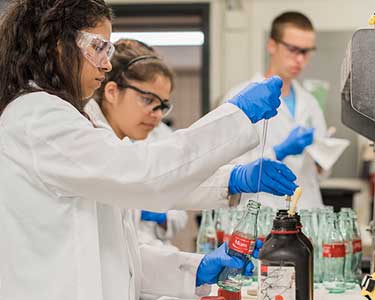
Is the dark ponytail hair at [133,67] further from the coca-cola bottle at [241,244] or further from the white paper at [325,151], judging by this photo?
the white paper at [325,151]

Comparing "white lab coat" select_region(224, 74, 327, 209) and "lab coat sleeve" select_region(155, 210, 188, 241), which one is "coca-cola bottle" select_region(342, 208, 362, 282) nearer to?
"white lab coat" select_region(224, 74, 327, 209)

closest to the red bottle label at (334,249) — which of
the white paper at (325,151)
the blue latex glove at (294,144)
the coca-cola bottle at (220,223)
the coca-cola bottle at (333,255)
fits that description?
the coca-cola bottle at (333,255)

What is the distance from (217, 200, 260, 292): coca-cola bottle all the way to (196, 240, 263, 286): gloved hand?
1cm

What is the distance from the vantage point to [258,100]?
65.6 inches

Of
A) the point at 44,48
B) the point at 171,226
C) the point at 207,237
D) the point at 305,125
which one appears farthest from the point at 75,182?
the point at 305,125

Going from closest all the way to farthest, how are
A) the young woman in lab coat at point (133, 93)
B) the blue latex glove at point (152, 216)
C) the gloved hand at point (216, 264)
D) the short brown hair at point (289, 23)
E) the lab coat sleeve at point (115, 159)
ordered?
1. the lab coat sleeve at point (115, 159)
2. the gloved hand at point (216, 264)
3. the young woman in lab coat at point (133, 93)
4. the blue latex glove at point (152, 216)
5. the short brown hair at point (289, 23)

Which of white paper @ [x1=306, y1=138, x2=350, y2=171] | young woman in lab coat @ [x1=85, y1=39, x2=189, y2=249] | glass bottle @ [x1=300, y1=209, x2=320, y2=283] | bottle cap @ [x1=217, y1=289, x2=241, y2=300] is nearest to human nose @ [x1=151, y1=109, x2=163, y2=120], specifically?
young woman in lab coat @ [x1=85, y1=39, x2=189, y2=249]

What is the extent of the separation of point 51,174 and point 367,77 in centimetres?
81

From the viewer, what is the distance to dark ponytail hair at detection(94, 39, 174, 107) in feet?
8.45

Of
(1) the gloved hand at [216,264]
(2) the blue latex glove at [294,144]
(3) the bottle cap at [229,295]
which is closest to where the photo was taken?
(1) the gloved hand at [216,264]

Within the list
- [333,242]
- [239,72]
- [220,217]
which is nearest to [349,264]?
[333,242]

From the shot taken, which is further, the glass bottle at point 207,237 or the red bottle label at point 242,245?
the glass bottle at point 207,237

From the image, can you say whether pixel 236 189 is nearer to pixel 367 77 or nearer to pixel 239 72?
pixel 367 77

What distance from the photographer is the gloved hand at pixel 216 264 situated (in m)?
1.77
